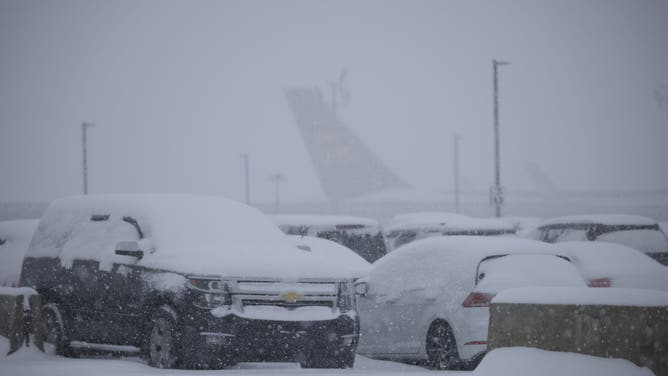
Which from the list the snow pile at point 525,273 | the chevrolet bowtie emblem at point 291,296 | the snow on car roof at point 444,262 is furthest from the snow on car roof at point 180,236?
the snow pile at point 525,273

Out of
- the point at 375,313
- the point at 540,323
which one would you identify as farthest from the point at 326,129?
the point at 540,323

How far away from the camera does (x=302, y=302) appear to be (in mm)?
8891

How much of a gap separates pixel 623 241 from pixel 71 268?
11.3m

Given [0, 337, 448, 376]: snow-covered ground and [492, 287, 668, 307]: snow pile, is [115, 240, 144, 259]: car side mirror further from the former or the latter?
[492, 287, 668, 307]: snow pile

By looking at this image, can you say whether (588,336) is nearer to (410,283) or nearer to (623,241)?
(410,283)

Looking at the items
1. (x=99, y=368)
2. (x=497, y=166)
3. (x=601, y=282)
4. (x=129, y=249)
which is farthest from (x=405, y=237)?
(x=497, y=166)

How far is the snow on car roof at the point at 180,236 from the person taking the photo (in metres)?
8.98

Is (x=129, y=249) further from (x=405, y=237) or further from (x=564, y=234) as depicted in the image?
(x=564, y=234)

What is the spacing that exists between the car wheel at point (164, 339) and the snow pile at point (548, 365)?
129 inches

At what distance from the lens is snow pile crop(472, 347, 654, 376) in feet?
18.9

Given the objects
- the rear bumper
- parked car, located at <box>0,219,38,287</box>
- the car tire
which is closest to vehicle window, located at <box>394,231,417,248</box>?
parked car, located at <box>0,219,38,287</box>

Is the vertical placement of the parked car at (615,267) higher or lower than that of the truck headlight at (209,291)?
lower

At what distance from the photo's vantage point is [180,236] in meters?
9.79

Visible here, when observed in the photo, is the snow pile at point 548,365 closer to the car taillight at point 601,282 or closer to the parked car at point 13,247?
the car taillight at point 601,282
